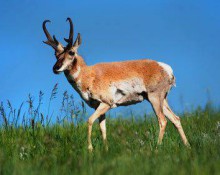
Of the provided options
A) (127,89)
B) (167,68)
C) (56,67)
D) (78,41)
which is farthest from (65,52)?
(167,68)

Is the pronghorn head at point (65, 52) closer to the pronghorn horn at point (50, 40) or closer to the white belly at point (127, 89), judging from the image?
the pronghorn horn at point (50, 40)

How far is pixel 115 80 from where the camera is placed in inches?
332

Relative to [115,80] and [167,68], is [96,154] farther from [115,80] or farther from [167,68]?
[167,68]

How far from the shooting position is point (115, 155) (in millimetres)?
5438

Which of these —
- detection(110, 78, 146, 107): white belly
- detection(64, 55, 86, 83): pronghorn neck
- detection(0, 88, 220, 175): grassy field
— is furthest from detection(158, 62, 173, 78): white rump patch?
detection(64, 55, 86, 83): pronghorn neck

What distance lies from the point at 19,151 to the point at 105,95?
2.13m

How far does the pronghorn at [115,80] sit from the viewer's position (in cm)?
Result: 820

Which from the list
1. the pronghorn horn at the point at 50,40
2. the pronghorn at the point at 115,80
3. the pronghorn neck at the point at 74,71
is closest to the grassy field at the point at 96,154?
the pronghorn at the point at 115,80

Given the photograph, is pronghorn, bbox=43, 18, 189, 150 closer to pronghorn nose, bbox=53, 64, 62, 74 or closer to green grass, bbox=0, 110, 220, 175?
pronghorn nose, bbox=53, 64, 62, 74

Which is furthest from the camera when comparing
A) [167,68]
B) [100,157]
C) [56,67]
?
[167,68]

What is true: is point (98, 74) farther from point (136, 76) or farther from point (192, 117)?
point (192, 117)

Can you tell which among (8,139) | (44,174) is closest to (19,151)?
(8,139)

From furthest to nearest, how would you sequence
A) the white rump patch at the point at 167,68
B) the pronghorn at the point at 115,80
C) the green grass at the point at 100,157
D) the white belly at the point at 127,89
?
the white rump patch at the point at 167,68
the white belly at the point at 127,89
the pronghorn at the point at 115,80
the green grass at the point at 100,157

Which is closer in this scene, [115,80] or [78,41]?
[78,41]
